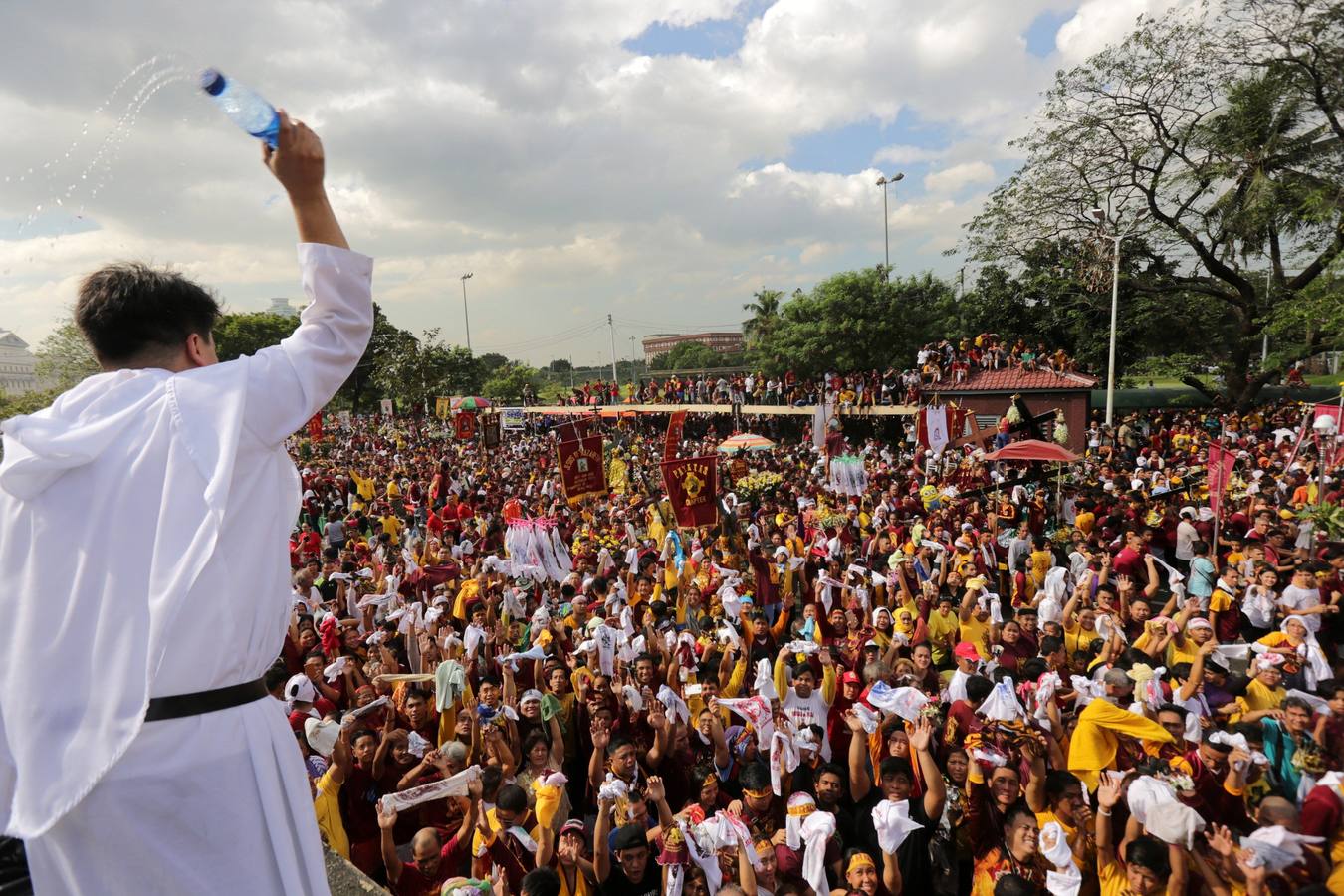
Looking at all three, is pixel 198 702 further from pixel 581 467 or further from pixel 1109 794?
pixel 581 467

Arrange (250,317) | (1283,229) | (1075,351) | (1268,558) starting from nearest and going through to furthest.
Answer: (1268,558) → (1283,229) → (1075,351) → (250,317)

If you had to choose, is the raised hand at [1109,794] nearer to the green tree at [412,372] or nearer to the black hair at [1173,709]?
the black hair at [1173,709]

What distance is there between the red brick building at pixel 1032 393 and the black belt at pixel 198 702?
72.6ft

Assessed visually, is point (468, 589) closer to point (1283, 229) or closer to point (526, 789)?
point (526, 789)

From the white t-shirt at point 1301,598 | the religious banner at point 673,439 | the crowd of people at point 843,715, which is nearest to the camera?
the crowd of people at point 843,715

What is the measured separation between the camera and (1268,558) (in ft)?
25.0

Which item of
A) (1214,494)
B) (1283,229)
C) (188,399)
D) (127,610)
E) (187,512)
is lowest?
(1214,494)

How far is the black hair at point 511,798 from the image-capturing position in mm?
3805

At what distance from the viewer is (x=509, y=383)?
58.0 m

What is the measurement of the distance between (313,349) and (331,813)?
3681 millimetres

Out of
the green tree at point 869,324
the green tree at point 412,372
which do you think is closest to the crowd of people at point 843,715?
the green tree at point 869,324

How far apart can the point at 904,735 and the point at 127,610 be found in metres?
4.08

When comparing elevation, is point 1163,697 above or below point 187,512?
below

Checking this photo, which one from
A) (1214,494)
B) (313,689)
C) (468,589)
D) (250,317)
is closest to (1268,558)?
(1214,494)
